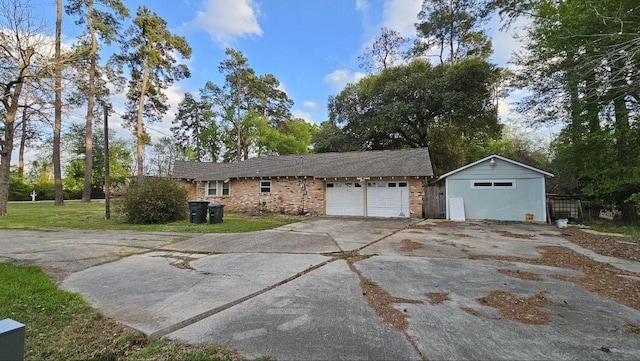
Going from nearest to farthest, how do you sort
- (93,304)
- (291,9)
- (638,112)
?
(93,304), (638,112), (291,9)

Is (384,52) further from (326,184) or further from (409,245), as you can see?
(409,245)

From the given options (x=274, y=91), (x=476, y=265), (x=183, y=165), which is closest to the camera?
(x=476, y=265)

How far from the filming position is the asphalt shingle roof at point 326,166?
1447 cm

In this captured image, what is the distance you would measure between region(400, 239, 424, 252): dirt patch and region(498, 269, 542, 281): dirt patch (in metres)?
2.07

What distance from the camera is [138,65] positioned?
24.0 meters

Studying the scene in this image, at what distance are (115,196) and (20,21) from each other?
905 centimetres

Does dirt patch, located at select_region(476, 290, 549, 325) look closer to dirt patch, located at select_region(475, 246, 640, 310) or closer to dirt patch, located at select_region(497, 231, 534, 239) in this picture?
dirt patch, located at select_region(475, 246, 640, 310)

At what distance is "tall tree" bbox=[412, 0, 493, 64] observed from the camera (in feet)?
71.2

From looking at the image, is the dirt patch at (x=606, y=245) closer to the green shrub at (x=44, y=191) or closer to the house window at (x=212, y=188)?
the house window at (x=212, y=188)

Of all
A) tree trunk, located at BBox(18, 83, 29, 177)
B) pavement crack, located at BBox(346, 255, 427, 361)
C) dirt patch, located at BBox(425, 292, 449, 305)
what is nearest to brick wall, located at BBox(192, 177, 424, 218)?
tree trunk, located at BBox(18, 83, 29, 177)

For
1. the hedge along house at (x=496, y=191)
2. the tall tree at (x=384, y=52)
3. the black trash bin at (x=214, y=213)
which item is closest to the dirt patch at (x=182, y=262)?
the black trash bin at (x=214, y=213)

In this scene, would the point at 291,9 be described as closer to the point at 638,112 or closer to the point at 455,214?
the point at 455,214

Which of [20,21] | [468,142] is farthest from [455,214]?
[20,21]

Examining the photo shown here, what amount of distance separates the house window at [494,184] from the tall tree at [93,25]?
26.2 meters
